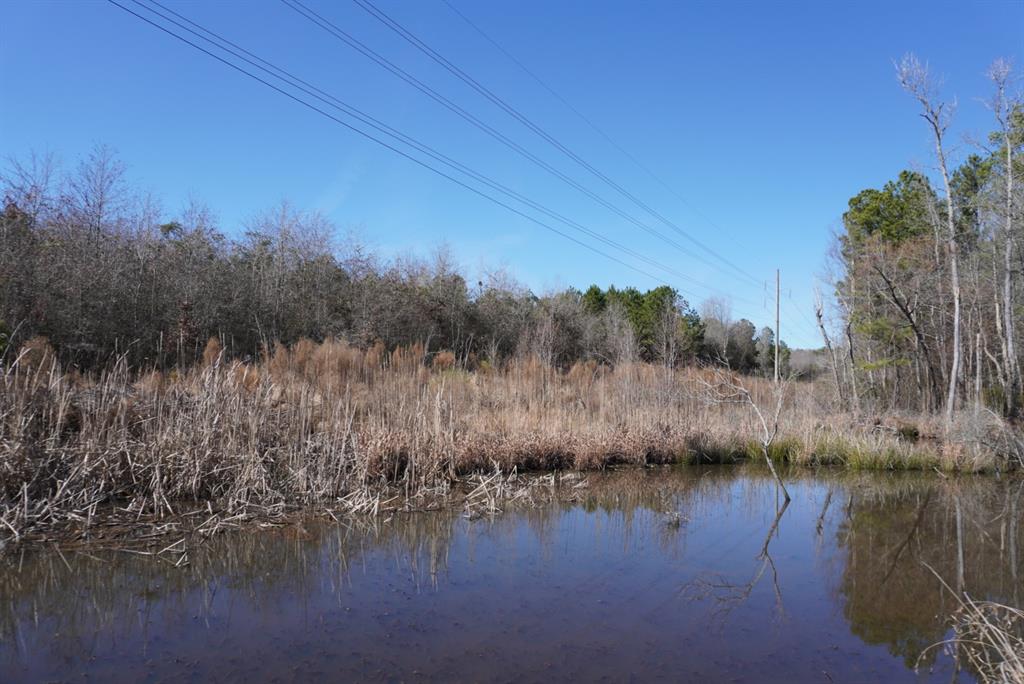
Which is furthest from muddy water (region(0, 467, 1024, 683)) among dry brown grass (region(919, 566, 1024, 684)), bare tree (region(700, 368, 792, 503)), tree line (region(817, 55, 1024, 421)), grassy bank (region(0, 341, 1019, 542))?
tree line (region(817, 55, 1024, 421))

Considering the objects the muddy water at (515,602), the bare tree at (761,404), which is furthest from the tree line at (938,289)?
the muddy water at (515,602)

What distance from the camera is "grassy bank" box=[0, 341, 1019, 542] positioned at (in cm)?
658

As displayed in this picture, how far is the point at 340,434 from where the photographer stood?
8.28 m

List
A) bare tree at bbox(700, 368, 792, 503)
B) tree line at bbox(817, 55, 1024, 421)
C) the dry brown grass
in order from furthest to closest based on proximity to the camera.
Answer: tree line at bbox(817, 55, 1024, 421) < bare tree at bbox(700, 368, 792, 503) < the dry brown grass

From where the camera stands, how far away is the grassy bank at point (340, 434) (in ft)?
21.6

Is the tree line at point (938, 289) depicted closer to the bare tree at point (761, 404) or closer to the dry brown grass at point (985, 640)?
the bare tree at point (761, 404)

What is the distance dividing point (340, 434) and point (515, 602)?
3884 millimetres

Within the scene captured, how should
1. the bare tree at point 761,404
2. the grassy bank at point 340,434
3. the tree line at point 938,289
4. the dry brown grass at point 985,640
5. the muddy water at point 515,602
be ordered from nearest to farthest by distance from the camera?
the dry brown grass at point 985,640 → the muddy water at point 515,602 → the grassy bank at point 340,434 → the bare tree at point 761,404 → the tree line at point 938,289

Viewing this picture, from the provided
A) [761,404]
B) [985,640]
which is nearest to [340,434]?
[985,640]

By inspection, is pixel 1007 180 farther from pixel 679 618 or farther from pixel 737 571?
pixel 679 618

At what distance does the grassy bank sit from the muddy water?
1030 millimetres

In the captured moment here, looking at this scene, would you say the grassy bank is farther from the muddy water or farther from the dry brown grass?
the dry brown grass

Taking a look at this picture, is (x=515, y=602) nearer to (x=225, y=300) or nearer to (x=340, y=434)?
(x=340, y=434)

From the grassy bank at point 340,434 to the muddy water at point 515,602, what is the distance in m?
1.03
